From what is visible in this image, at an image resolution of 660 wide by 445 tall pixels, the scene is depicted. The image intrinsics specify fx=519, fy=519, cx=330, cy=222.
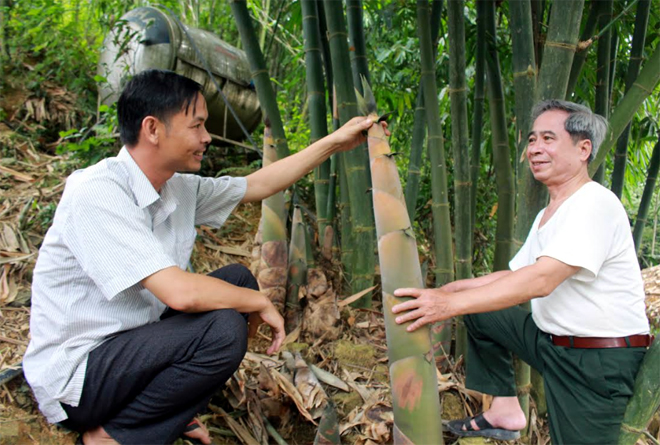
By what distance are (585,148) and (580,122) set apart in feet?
0.30

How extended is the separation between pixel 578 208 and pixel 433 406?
725 mm

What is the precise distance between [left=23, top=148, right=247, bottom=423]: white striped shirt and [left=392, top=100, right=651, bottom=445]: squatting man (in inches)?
30.3

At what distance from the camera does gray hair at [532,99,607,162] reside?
165cm

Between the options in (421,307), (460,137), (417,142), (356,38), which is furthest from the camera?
(417,142)

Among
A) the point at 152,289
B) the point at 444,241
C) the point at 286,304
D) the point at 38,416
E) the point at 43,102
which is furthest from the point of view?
the point at 43,102

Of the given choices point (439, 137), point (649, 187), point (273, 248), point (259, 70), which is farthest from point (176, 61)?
point (649, 187)

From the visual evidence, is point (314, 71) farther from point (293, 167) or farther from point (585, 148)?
point (585, 148)

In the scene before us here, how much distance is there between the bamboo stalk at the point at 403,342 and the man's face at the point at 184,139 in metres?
0.59

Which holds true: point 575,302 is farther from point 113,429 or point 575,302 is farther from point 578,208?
point 113,429

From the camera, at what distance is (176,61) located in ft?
11.7

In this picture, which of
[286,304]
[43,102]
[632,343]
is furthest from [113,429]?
[43,102]

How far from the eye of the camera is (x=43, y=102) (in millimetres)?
3908

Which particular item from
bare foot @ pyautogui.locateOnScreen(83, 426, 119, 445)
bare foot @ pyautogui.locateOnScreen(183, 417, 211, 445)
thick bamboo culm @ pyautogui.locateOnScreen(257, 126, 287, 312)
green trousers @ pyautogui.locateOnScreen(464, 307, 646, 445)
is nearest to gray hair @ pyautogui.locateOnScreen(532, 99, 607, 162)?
green trousers @ pyautogui.locateOnScreen(464, 307, 646, 445)

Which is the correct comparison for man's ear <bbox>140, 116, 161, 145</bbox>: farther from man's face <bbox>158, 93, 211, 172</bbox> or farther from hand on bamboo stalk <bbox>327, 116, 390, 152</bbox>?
hand on bamboo stalk <bbox>327, 116, 390, 152</bbox>
